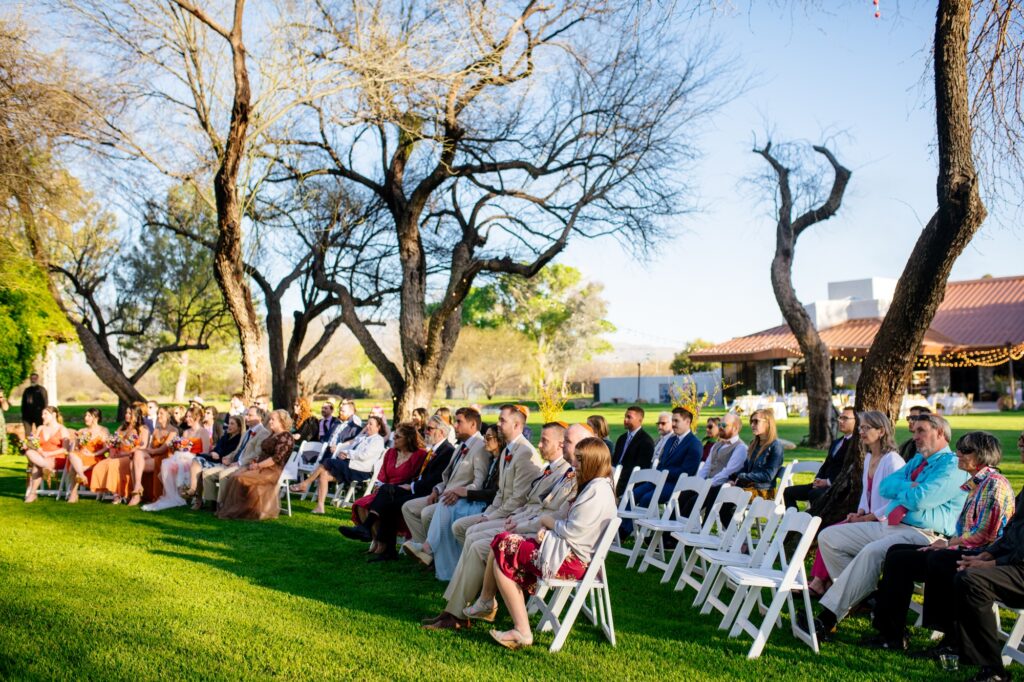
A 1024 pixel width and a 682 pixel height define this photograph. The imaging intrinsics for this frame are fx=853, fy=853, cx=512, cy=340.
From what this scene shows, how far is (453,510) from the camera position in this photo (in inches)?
273

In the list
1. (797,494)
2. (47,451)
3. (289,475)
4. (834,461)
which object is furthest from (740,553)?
(47,451)

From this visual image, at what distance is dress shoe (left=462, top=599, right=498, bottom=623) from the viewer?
17.3 feet

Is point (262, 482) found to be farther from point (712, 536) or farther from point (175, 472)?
point (712, 536)

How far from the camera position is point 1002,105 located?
6.26m

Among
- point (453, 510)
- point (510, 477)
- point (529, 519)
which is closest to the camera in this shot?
point (529, 519)

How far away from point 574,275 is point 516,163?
146 feet

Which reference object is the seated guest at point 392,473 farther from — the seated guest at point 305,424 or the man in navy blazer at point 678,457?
the seated guest at point 305,424

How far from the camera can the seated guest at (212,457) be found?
34.6ft

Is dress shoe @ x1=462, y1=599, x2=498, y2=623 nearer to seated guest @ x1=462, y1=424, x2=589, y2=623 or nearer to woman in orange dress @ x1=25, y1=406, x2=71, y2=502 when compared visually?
seated guest @ x1=462, y1=424, x2=589, y2=623

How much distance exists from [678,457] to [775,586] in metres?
3.57

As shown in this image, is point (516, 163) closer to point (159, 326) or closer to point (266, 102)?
point (266, 102)

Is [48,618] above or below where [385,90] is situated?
below

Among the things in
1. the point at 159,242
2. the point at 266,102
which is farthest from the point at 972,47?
the point at 159,242

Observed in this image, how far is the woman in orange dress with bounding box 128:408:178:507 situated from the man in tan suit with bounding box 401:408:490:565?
4.99m
